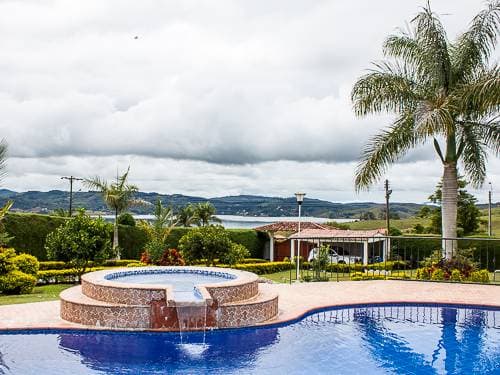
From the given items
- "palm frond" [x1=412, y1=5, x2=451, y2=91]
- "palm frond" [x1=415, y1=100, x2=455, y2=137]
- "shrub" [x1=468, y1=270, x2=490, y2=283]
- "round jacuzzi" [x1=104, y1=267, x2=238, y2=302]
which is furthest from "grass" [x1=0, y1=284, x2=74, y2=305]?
"palm frond" [x1=412, y1=5, x2=451, y2=91]

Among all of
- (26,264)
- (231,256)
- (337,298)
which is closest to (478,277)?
(337,298)

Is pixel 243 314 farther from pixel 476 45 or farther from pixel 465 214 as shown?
pixel 465 214

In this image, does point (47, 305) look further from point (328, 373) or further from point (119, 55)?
point (119, 55)

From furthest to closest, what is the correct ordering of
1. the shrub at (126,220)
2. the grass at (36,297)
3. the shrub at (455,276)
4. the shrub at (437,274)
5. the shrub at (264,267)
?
the shrub at (126,220)
the shrub at (264,267)
the shrub at (437,274)
the shrub at (455,276)
the grass at (36,297)

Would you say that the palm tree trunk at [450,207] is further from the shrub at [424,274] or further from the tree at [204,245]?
the tree at [204,245]

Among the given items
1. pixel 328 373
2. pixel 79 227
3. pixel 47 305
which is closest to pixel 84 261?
pixel 79 227

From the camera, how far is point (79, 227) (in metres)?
14.6

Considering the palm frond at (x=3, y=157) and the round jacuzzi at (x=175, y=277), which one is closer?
the round jacuzzi at (x=175, y=277)

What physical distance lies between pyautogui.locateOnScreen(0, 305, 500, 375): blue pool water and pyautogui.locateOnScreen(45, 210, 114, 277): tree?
593cm

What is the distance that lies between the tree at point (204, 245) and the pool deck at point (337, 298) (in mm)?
4469

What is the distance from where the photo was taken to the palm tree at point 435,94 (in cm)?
1434

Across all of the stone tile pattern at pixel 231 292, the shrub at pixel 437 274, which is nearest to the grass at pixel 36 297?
the stone tile pattern at pixel 231 292

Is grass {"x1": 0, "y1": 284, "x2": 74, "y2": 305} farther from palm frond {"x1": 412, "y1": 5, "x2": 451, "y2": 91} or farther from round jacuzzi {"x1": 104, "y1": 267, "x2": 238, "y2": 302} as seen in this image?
palm frond {"x1": 412, "y1": 5, "x2": 451, "y2": 91}

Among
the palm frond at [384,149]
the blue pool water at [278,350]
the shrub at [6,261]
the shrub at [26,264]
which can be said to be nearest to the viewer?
the blue pool water at [278,350]
